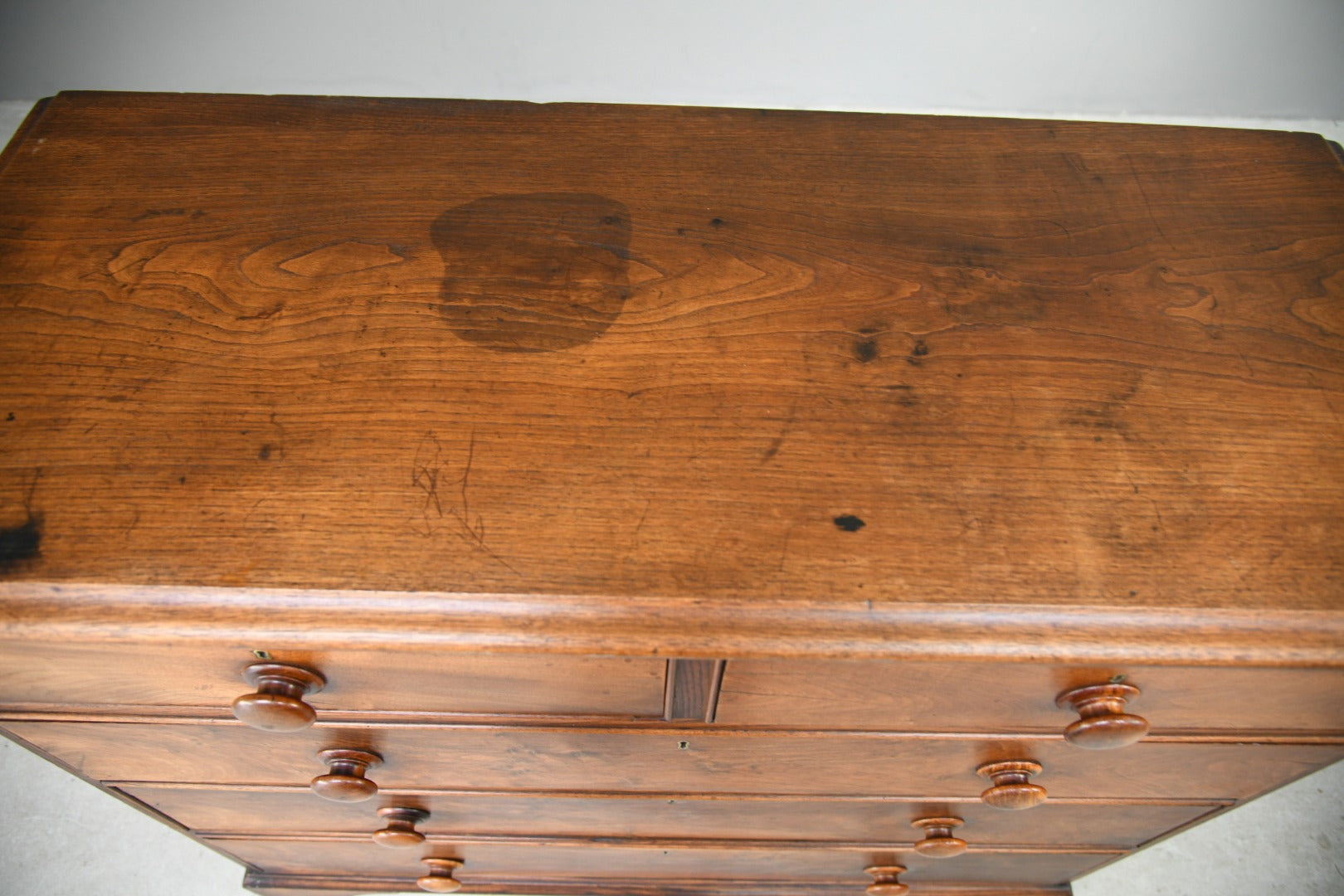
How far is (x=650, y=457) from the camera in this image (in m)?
0.69

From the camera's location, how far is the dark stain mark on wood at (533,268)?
776 millimetres

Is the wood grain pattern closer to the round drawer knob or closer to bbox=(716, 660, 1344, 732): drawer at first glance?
the round drawer knob

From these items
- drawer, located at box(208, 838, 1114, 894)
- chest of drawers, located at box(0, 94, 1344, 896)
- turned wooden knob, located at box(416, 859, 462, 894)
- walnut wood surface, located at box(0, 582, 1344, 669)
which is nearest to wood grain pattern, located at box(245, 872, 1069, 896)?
drawer, located at box(208, 838, 1114, 894)

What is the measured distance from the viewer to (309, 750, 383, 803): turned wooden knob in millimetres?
839

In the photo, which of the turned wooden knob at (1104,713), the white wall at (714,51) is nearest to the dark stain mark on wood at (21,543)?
the turned wooden knob at (1104,713)

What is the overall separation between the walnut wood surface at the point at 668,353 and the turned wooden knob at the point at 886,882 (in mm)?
700

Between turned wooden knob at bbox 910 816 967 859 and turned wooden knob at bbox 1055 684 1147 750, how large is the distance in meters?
0.32

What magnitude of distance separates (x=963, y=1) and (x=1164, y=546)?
1.36 metres

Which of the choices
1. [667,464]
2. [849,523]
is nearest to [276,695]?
[667,464]

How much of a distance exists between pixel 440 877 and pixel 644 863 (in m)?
0.27

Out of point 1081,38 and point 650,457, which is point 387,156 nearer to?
point 650,457

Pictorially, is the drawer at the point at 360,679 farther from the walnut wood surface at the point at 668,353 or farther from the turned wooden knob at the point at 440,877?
the turned wooden knob at the point at 440,877

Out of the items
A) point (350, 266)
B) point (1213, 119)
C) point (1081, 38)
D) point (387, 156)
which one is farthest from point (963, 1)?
point (350, 266)

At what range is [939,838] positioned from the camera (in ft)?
3.30
